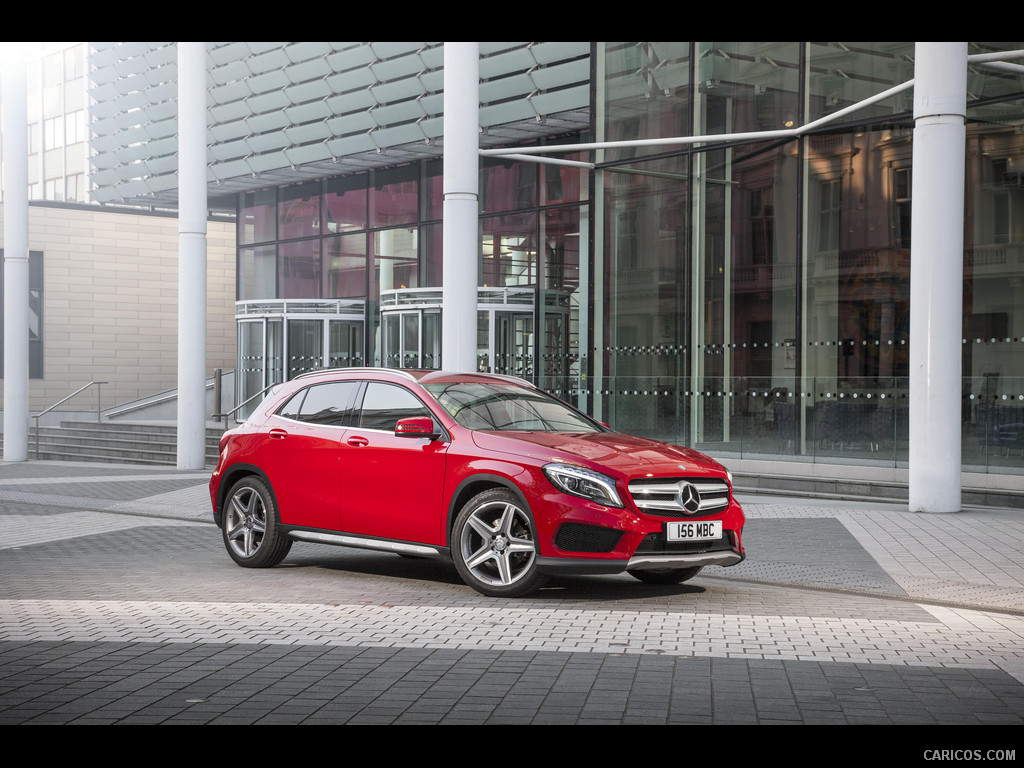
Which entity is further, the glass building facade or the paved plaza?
the glass building facade

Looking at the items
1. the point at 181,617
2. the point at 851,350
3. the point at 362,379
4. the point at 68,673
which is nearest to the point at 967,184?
the point at 851,350

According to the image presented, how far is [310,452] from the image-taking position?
1014cm

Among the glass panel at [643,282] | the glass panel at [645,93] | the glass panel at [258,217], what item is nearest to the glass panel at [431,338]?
the glass panel at [643,282]

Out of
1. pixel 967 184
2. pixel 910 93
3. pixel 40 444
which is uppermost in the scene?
pixel 910 93

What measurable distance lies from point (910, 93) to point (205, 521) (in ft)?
38.7

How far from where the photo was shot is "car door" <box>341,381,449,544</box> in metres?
9.24

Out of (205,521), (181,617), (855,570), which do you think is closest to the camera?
(181,617)

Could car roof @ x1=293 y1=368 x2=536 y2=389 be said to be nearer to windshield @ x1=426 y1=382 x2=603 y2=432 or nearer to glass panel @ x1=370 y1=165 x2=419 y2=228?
windshield @ x1=426 y1=382 x2=603 y2=432

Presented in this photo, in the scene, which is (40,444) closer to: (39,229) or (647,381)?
(39,229)

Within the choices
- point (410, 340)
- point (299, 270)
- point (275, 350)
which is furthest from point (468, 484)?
point (299, 270)

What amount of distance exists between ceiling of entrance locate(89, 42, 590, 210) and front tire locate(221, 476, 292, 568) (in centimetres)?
1396

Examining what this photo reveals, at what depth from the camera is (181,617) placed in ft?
26.8

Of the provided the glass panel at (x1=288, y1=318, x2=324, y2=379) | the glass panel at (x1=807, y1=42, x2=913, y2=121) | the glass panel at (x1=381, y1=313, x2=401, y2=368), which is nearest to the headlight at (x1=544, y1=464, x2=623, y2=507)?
the glass panel at (x1=807, y1=42, x2=913, y2=121)
